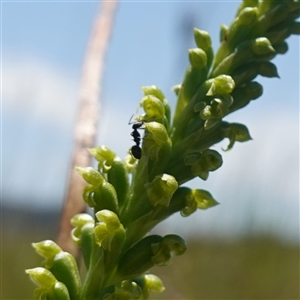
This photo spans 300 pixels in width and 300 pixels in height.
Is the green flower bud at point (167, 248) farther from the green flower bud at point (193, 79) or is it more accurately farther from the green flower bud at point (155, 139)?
the green flower bud at point (193, 79)

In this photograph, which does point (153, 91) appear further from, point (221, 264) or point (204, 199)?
point (221, 264)

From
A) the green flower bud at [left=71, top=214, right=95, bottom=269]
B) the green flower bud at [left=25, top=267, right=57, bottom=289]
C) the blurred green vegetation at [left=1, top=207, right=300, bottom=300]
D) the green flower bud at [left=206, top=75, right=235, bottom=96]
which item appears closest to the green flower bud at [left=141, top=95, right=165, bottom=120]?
the green flower bud at [left=206, top=75, right=235, bottom=96]

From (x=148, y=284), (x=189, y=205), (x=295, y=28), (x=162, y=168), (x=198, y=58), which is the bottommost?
(x=148, y=284)

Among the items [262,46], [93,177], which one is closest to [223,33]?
[262,46]

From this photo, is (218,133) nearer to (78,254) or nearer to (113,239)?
(113,239)

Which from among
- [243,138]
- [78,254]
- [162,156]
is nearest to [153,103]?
[162,156]

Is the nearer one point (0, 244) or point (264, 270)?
point (0, 244)

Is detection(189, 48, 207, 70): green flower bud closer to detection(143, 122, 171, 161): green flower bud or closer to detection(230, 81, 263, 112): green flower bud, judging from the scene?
detection(230, 81, 263, 112): green flower bud
